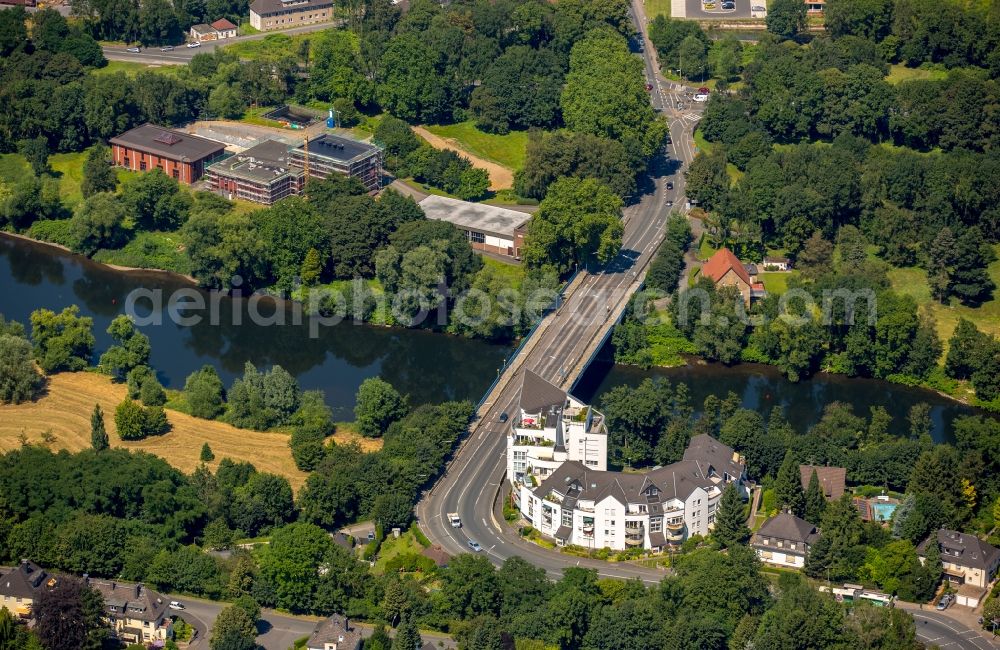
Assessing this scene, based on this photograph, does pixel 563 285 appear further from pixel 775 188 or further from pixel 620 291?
pixel 775 188

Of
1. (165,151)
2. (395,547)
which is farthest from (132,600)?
(165,151)

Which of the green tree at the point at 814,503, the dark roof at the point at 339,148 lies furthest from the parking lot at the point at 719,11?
Result: the green tree at the point at 814,503

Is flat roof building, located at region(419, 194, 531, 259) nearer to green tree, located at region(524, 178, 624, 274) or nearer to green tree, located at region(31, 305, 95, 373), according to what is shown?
green tree, located at region(524, 178, 624, 274)

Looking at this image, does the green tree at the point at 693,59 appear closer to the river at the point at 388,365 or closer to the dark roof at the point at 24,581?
the river at the point at 388,365

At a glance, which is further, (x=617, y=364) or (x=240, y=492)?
(x=617, y=364)

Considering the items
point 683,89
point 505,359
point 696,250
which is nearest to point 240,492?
point 505,359

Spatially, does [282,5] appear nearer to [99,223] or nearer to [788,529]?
[99,223]
